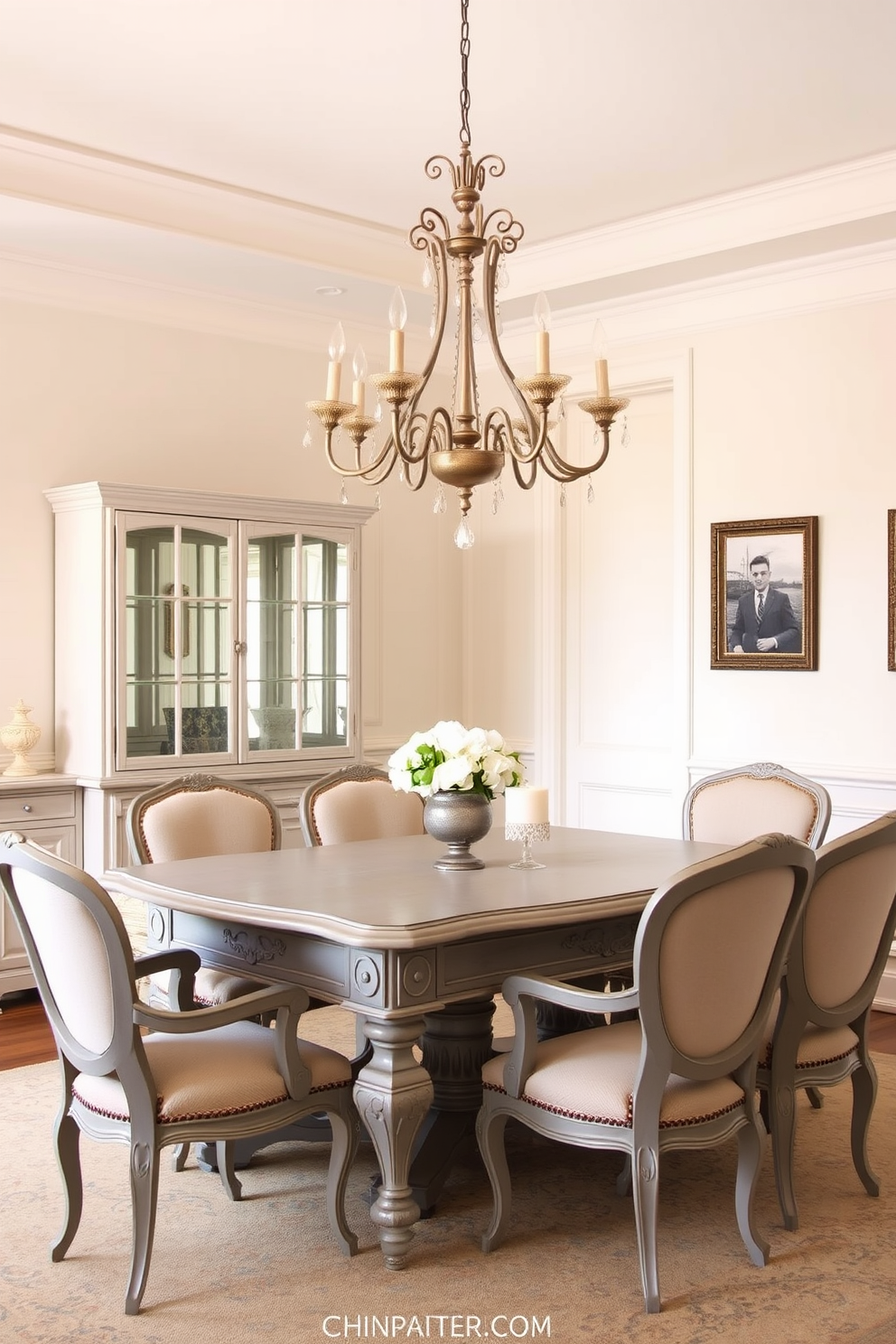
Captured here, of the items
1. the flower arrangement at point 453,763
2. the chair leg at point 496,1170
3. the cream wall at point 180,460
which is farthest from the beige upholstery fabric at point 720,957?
the cream wall at point 180,460

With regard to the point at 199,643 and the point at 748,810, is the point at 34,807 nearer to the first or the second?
the point at 199,643

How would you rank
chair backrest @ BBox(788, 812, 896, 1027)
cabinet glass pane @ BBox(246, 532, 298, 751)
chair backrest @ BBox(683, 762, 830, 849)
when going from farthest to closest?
cabinet glass pane @ BBox(246, 532, 298, 751) < chair backrest @ BBox(683, 762, 830, 849) < chair backrest @ BBox(788, 812, 896, 1027)

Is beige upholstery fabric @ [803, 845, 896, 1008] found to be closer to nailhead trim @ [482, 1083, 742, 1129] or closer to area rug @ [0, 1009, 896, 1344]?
nailhead trim @ [482, 1083, 742, 1129]

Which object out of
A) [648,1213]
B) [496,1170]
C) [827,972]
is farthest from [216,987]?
[827,972]

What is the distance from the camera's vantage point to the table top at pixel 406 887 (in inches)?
108

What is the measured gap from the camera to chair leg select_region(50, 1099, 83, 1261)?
2.80m

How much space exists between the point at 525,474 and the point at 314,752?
5.76ft

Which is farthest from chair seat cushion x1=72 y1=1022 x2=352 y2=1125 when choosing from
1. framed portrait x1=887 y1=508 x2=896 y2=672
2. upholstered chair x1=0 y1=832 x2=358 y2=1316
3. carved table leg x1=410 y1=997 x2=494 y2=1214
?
framed portrait x1=887 y1=508 x2=896 y2=672

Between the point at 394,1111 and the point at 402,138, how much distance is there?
3.22m

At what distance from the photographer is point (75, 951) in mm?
2623

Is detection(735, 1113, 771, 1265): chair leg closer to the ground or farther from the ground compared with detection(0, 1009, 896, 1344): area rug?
farther from the ground

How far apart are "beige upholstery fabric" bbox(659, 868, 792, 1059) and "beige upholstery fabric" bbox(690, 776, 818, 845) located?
4.48 ft

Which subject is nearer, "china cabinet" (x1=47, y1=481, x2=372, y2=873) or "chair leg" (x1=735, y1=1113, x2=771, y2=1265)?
"chair leg" (x1=735, y1=1113, x2=771, y2=1265)

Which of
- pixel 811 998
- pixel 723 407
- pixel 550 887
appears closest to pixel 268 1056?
pixel 550 887
